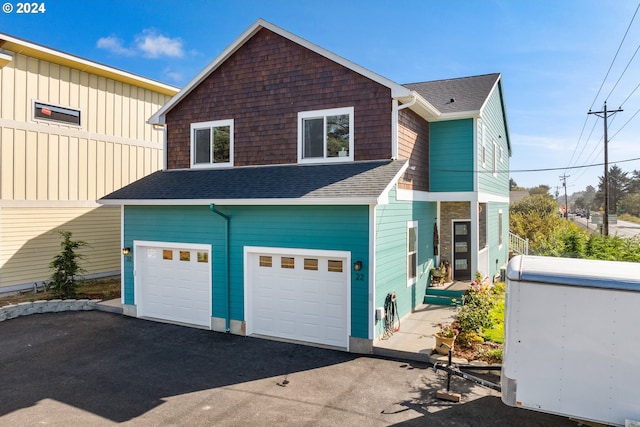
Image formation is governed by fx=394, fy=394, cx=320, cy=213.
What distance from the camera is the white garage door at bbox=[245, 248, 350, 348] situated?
9148 millimetres

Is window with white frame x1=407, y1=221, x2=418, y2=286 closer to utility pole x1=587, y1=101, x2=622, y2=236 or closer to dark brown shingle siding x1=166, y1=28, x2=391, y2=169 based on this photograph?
dark brown shingle siding x1=166, y1=28, x2=391, y2=169

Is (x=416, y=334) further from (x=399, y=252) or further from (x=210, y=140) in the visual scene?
(x=210, y=140)

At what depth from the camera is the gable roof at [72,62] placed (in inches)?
526

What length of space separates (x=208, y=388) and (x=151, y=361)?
200cm

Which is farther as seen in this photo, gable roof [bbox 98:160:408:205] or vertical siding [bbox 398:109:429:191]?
vertical siding [bbox 398:109:429:191]

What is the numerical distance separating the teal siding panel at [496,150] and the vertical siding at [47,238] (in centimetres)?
1533

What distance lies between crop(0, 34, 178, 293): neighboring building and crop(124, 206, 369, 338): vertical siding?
5.68 m

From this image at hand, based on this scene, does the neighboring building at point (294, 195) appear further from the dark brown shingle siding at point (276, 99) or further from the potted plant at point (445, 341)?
the potted plant at point (445, 341)

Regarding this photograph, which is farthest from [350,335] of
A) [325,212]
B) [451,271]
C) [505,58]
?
[505,58]

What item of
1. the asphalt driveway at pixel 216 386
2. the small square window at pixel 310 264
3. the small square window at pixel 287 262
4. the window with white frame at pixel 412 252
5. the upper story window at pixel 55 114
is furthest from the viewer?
the upper story window at pixel 55 114

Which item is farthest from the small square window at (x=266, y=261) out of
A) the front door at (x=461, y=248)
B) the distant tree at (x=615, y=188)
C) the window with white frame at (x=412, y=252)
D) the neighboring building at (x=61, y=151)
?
the distant tree at (x=615, y=188)

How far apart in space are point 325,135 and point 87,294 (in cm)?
1003

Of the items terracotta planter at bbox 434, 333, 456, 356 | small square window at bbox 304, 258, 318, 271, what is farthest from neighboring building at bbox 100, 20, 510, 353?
terracotta planter at bbox 434, 333, 456, 356

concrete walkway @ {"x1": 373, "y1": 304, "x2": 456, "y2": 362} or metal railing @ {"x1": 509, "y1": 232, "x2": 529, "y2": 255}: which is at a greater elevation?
metal railing @ {"x1": 509, "y1": 232, "x2": 529, "y2": 255}
